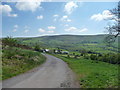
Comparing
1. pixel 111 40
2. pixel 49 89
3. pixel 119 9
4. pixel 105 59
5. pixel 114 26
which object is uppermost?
pixel 119 9

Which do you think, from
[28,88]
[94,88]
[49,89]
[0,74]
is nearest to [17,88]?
[28,88]

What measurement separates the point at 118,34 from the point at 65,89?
1600 cm

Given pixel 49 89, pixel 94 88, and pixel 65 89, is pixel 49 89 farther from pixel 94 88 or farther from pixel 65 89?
pixel 94 88

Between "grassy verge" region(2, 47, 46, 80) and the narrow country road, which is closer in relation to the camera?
the narrow country road

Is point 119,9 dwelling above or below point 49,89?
above

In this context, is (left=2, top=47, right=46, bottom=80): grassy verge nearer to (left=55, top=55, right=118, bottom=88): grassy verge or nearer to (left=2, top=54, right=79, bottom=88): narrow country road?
(left=2, top=54, right=79, bottom=88): narrow country road

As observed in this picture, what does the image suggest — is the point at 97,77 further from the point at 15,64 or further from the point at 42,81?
the point at 15,64

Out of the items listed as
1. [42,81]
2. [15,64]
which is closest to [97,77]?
[42,81]

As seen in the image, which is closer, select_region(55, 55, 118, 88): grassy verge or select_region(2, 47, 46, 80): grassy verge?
select_region(55, 55, 118, 88): grassy verge

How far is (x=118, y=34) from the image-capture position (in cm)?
2397

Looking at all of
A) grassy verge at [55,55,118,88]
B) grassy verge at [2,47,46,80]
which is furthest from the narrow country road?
grassy verge at [2,47,46,80]

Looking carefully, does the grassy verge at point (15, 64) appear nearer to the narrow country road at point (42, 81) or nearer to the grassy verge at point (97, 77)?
the narrow country road at point (42, 81)

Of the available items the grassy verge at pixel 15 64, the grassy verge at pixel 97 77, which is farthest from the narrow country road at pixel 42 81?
the grassy verge at pixel 15 64

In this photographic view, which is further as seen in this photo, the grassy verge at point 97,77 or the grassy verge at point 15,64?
the grassy verge at point 15,64
